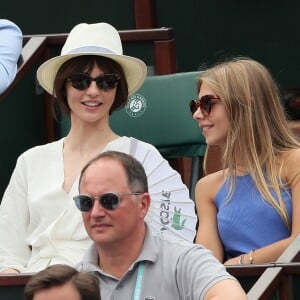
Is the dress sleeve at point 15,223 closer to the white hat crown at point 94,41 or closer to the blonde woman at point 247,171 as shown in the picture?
the white hat crown at point 94,41

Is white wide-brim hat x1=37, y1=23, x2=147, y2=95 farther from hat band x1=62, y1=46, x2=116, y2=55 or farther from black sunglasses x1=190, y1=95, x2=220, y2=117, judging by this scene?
black sunglasses x1=190, y1=95, x2=220, y2=117

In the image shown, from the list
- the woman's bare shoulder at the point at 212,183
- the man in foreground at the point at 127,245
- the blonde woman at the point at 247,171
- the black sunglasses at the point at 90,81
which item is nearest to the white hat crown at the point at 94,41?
the black sunglasses at the point at 90,81

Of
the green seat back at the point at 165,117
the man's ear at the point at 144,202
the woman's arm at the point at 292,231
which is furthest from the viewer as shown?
the green seat back at the point at 165,117

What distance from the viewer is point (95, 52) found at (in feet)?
21.9

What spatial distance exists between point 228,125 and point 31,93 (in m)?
2.10

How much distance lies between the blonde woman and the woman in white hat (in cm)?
41

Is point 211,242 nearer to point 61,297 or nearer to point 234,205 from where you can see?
point 234,205

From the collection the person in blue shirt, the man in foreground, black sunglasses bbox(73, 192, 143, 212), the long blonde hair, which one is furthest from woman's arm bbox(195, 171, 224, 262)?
the person in blue shirt

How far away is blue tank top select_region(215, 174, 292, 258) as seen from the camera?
5.91 metres

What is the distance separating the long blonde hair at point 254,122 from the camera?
6.02 meters

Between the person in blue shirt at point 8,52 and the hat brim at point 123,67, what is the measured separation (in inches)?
8.7

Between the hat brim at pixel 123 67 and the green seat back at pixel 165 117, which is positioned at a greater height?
the hat brim at pixel 123 67

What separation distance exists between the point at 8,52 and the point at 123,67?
688 mm

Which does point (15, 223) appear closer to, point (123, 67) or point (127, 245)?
point (123, 67)
